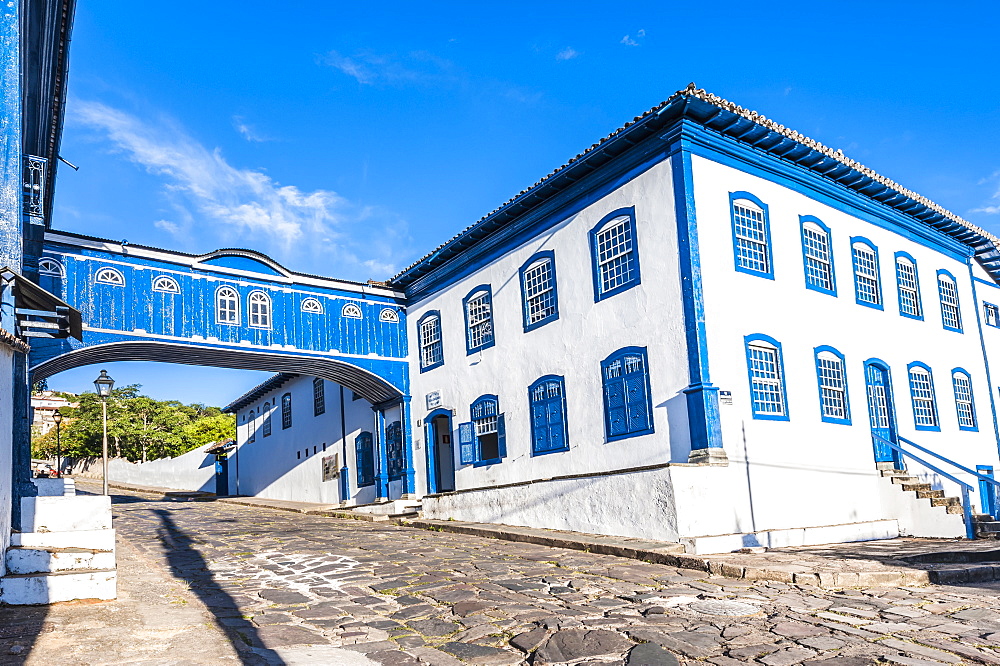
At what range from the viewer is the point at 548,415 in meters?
15.7

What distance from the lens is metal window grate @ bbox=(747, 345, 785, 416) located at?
13153mm

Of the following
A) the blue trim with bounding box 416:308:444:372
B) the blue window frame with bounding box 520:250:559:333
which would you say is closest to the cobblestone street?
the blue window frame with bounding box 520:250:559:333

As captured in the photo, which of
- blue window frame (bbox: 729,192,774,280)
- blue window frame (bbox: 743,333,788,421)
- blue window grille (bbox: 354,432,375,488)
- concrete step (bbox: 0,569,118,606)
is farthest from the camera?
blue window grille (bbox: 354,432,375,488)

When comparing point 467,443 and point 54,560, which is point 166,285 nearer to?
point 467,443

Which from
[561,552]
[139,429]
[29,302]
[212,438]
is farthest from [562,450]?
[139,429]

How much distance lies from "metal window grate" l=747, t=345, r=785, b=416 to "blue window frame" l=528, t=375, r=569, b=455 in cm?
377

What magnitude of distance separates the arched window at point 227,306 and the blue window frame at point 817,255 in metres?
12.6

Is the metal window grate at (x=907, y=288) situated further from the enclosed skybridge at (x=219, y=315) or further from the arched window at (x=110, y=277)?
the arched window at (x=110, y=277)

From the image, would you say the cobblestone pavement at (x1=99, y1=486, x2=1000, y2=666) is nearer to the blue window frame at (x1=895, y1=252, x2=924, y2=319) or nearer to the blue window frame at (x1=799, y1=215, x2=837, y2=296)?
the blue window frame at (x1=799, y1=215, x2=837, y2=296)

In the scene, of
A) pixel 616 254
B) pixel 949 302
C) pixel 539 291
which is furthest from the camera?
pixel 949 302

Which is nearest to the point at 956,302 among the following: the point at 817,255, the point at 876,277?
the point at 876,277

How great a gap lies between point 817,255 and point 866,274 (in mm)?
1794

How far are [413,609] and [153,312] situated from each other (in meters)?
12.3

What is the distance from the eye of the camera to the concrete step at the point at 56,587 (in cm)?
652
